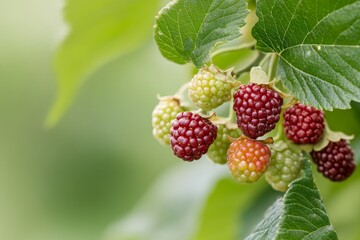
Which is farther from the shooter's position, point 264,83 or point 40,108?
point 40,108

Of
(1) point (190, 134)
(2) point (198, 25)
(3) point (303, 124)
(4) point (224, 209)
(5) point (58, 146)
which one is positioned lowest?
(4) point (224, 209)

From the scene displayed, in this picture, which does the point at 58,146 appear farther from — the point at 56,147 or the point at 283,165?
the point at 283,165

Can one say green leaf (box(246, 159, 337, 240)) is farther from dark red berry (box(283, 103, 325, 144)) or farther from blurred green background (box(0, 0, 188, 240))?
blurred green background (box(0, 0, 188, 240))

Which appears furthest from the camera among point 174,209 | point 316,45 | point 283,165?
point 174,209

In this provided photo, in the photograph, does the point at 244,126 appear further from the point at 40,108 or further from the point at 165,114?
the point at 40,108

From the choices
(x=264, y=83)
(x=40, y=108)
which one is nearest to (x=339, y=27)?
(x=264, y=83)

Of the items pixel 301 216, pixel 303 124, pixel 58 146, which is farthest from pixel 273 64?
pixel 58 146
